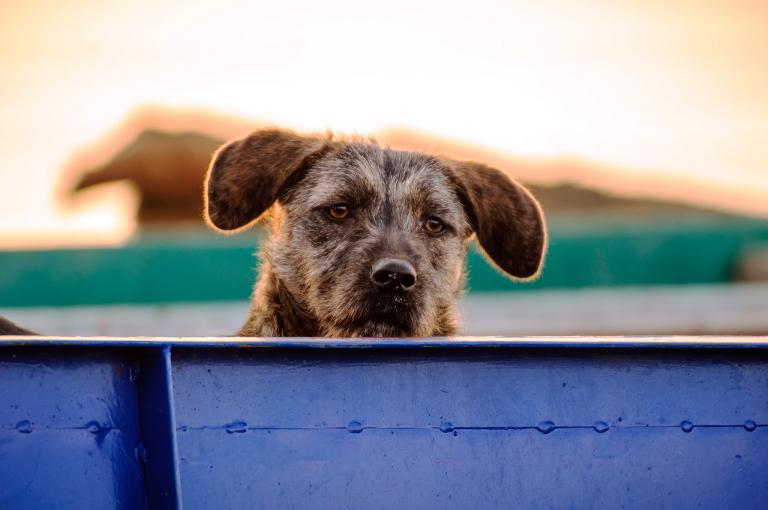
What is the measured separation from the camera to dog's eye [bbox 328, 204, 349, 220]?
466cm

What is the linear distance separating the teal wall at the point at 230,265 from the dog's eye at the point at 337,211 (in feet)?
27.9

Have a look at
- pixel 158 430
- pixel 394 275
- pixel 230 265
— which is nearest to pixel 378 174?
pixel 394 275

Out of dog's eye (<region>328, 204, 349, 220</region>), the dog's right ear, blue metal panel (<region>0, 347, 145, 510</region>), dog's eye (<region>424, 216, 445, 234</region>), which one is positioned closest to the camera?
blue metal panel (<region>0, 347, 145, 510</region>)

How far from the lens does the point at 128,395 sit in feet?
8.94

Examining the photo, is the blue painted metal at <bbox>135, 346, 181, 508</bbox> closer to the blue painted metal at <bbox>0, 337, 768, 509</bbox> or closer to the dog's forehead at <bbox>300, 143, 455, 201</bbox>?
the blue painted metal at <bbox>0, 337, 768, 509</bbox>

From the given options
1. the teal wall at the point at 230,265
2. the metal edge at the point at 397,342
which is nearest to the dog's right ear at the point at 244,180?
the metal edge at the point at 397,342

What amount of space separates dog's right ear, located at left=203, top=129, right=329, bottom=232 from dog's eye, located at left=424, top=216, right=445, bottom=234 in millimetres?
664

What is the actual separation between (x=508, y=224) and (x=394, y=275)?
3.01ft

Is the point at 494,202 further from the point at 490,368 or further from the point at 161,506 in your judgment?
the point at 161,506

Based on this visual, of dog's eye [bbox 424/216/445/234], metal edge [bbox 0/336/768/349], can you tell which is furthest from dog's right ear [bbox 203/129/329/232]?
metal edge [bbox 0/336/768/349]

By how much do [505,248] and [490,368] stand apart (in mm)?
1903

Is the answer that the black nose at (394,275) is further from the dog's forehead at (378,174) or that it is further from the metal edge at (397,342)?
the metal edge at (397,342)

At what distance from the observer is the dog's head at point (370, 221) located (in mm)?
4199

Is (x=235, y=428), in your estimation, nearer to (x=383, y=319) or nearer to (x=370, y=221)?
(x=383, y=319)
